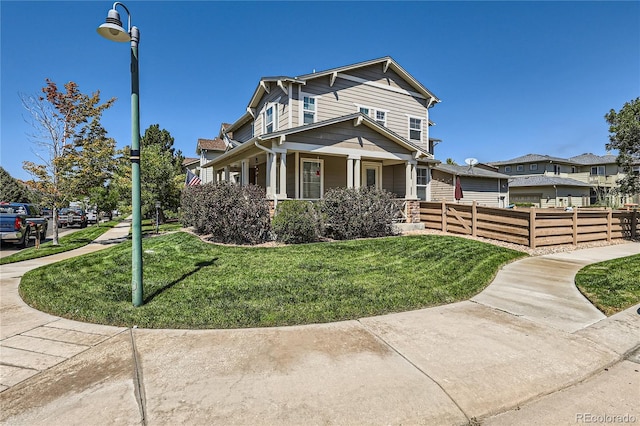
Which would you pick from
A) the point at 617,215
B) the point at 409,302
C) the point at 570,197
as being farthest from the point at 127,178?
the point at 570,197

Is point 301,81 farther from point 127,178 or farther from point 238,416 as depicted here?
point 238,416

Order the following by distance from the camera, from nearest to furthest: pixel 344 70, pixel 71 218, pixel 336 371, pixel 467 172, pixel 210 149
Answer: pixel 336 371
pixel 344 70
pixel 467 172
pixel 71 218
pixel 210 149

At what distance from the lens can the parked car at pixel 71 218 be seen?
2469 cm

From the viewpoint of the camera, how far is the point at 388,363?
3221 mm

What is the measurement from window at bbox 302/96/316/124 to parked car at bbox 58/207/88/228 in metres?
21.8

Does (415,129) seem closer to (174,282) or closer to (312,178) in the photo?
(312,178)

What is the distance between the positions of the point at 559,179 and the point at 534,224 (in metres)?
31.1

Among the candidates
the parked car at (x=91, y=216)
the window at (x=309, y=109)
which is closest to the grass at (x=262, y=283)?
the window at (x=309, y=109)

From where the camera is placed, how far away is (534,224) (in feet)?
32.5

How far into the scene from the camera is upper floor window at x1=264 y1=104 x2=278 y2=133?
1517 cm

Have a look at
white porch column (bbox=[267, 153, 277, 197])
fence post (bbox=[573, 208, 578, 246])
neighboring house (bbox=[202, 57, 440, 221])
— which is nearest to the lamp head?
neighboring house (bbox=[202, 57, 440, 221])

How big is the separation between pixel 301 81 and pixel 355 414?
13.6 metres

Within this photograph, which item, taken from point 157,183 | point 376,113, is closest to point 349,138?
point 376,113

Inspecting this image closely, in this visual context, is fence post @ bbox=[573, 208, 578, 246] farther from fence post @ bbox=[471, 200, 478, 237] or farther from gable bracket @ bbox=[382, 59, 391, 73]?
gable bracket @ bbox=[382, 59, 391, 73]
